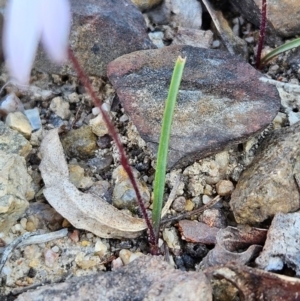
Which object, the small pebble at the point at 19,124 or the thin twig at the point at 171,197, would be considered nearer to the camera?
the thin twig at the point at 171,197

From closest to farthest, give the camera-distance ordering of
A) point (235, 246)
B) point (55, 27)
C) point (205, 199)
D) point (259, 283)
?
point (55, 27) < point (259, 283) < point (235, 246) < point (205, 199)

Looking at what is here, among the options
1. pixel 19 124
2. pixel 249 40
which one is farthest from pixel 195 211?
pixel 249 40

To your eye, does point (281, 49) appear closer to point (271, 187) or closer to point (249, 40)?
point (249, 40)

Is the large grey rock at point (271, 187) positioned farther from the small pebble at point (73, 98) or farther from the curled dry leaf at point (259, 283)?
the small pebble at point (73, 98)

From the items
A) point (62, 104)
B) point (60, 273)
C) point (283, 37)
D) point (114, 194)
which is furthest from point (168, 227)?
point (283, 37)

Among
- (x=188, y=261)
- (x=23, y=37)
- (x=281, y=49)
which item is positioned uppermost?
(x=23, y=37)

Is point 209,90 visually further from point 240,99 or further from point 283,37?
point 283,37

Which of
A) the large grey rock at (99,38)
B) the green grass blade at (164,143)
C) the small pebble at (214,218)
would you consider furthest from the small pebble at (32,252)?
the large grey rock at (99,38)
